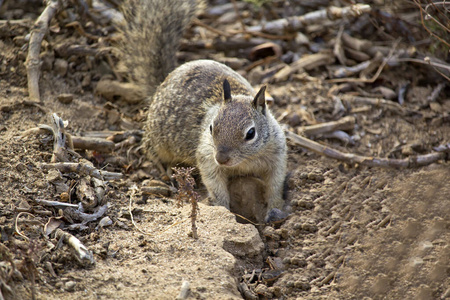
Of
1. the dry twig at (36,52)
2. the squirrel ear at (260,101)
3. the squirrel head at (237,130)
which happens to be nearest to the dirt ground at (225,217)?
the dry twig at (36,52)

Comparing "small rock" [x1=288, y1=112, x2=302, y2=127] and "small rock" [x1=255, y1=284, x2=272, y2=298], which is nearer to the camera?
"small rock" [x1=255, y1=284, x2=272, y2=298]

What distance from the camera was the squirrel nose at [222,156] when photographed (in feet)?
13.7

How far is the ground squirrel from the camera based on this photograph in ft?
14.4

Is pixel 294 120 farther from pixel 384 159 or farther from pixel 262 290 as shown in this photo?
pixel 262 290

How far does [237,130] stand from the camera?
4.27 meters

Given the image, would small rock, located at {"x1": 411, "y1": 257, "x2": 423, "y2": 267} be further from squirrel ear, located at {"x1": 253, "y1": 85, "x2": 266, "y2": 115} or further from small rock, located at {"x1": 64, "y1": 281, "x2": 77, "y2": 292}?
small rock, located at {"x1": 64, "y1": 281, "x2": 77, "y2": 292}

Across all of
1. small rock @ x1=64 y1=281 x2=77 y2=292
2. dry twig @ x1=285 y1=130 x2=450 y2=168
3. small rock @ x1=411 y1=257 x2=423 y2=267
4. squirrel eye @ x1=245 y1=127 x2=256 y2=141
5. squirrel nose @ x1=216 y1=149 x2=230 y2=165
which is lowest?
dry twig @ x1=285 y1=130 x2=450 y2=168

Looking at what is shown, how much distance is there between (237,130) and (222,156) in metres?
0.30

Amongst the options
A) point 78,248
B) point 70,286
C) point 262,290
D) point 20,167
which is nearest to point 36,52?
point 20,167

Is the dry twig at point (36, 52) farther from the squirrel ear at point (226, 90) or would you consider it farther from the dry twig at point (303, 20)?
the dry twig at point (303, 20)

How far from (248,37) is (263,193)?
122 inches

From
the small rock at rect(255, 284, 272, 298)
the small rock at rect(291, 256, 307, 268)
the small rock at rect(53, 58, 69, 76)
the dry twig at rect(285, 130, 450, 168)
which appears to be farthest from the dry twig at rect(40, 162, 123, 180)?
the dry twig at rect(285, 130, 450, 168)

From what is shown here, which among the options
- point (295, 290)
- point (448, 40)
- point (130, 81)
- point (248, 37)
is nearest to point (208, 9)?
point (248, 37)

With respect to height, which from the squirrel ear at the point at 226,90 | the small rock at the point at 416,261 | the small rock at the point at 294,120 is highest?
the squirrel ear at the point at 226,90
